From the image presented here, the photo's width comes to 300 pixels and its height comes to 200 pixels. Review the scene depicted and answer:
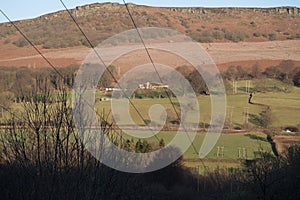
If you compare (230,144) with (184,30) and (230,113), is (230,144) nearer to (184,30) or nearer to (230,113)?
(230,113)

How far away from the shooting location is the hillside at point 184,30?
2725 cm

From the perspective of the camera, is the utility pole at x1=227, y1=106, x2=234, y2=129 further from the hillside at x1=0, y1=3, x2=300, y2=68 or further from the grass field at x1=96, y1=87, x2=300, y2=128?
the hillside at x1=0, y1=3, x2=300, y2=68

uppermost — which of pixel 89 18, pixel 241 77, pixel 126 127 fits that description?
pixel 89 18

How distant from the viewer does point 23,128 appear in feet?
27.5

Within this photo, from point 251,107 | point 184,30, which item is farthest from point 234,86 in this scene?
point 184,30

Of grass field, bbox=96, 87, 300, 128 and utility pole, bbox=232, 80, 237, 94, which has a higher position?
utility pole, bbox=232, 80, 237, 94

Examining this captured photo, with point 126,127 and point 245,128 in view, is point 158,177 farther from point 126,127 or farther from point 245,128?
point 245,128

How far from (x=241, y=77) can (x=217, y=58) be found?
99.8 inches

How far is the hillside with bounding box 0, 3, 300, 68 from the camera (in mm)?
27250

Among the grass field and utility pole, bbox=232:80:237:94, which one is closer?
the grass field

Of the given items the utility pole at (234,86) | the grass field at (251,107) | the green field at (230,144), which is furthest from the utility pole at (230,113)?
the utility pole at (234,86)

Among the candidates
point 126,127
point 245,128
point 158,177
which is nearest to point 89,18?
point 245,128

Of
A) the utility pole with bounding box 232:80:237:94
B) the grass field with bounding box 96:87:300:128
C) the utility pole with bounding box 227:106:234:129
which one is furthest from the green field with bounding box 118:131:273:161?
the utility pole with bounding box 232:80:237:94

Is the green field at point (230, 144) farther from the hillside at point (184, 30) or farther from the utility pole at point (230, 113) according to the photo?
the hillside at point (184, 30)
